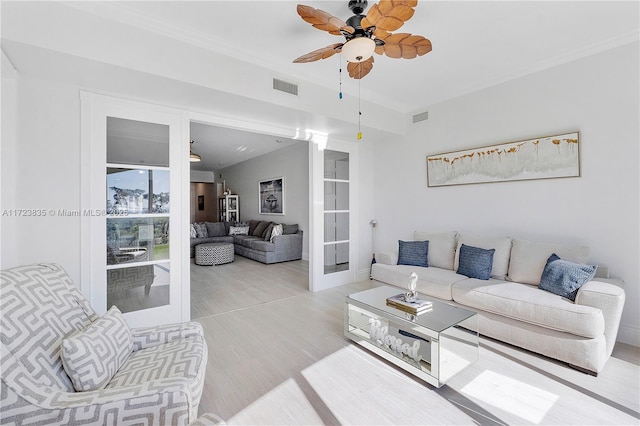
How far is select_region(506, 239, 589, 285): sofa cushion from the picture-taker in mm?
2758

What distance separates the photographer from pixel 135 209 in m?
2.93

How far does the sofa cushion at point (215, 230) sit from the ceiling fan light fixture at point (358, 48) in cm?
706

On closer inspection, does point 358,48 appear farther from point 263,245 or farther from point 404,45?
point 263,245

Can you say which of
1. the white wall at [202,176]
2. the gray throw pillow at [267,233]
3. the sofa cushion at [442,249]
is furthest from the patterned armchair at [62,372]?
the white wall at [202,176]

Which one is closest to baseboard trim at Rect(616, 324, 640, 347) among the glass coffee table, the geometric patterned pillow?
the glass coffee table

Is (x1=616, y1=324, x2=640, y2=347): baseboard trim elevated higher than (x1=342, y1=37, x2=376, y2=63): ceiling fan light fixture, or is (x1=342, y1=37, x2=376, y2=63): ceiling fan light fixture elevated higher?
(x1=342, y1=37, x2=376, y2=63): ceiling fan light fixture

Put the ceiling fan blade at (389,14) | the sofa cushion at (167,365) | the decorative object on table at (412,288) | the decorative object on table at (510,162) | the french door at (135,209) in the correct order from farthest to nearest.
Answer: the decorative object on table at (510,162) → the french door at (135,209) → the decorative object on table at (412,288) → the ceiling fan blade at (389,14) → the sofa cushion at (167,365)

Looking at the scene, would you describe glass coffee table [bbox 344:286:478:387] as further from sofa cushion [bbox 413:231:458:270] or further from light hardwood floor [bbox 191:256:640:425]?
sofa cushion [bbox 413:231:458:270]

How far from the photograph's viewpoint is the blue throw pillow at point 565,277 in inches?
95.3

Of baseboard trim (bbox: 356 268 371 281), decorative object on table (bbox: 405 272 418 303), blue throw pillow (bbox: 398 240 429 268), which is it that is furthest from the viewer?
baseboard trim (bbox: 356 268 371 281)

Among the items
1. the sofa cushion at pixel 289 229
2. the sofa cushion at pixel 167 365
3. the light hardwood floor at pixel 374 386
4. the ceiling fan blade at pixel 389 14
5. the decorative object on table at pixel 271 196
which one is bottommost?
the light hardwood floor at pixel 374 386

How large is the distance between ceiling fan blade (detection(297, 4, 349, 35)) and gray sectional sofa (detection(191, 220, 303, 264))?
5029 mm

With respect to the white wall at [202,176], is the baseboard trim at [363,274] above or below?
below

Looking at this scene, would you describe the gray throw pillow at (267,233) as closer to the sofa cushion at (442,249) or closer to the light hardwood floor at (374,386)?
the light hardwood floor at (374,386)
